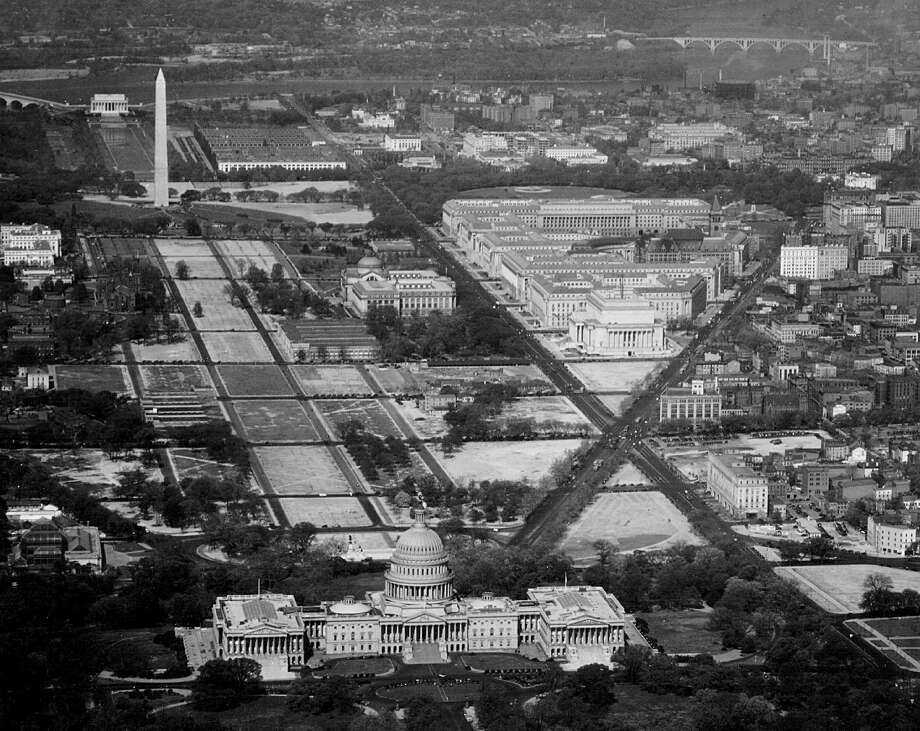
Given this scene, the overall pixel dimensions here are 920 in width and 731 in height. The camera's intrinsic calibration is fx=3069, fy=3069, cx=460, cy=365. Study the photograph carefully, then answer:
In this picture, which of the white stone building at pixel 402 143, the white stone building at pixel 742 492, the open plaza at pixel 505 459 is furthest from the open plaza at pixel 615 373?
the white stone building at pixel 402 143

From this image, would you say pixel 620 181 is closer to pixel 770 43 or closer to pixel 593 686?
pixel 770 43

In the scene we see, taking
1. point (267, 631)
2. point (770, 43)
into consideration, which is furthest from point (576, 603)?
point (770, 43)

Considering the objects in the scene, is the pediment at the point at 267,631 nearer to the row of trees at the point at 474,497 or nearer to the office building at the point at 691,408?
the row of trees at the point at 474,497

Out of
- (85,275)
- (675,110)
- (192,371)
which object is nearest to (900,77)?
(675,110)

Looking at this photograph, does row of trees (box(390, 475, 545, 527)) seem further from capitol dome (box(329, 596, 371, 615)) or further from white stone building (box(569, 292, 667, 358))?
white stone building (box(569, 292, 667, 358))

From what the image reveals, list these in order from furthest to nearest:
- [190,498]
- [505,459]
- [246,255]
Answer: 1. [246,255]
2. [505,459]
3. [190,498]

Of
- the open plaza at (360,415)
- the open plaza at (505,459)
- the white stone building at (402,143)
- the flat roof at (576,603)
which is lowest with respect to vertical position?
the white stone building at (402,143)

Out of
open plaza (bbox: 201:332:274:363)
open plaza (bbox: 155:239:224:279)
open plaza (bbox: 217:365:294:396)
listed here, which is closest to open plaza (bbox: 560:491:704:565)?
open plaza (bbox: 217:365:294:396)
